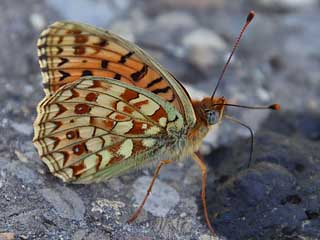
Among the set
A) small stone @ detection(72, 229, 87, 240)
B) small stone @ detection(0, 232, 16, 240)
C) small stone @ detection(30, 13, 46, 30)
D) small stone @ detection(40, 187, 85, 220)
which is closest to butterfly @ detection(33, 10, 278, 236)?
small stone @ detection(40, 187, 85, 220)

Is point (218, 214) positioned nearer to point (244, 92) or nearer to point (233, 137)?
point (233, 137)

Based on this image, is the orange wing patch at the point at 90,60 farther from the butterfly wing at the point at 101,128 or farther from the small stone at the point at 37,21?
the small stone at the point at 37,21

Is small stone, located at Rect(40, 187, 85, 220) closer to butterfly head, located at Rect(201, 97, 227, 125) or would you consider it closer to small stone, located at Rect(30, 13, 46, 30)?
butterfly head, located at Rect(201, 97, 227, 125)

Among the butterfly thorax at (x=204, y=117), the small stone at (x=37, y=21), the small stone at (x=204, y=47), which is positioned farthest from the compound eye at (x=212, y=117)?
the small stone at (x=37, y=21)

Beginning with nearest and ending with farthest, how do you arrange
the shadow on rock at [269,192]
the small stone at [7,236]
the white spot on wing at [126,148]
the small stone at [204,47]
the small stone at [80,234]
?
1. the small stone at [7,236]
2. the small stone at [80,234]
3. the shadow on rock at [269,192]
4. the white spot on wing at [126,148]
5. the small stone at [204,47]

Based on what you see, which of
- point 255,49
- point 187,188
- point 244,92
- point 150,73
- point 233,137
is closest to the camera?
point 150,73

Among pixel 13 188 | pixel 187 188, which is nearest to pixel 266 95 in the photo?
pixel 187 188
